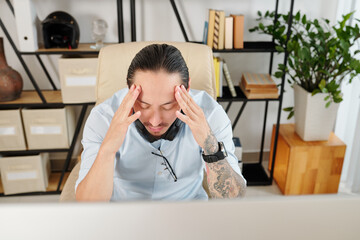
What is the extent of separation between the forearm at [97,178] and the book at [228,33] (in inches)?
46.8

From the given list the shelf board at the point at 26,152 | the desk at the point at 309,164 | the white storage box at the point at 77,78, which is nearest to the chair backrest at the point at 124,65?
the white storage box at the point at 77,78

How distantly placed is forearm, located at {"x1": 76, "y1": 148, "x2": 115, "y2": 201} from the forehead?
0.25 metres

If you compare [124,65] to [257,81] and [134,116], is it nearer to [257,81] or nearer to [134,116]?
[134,116]

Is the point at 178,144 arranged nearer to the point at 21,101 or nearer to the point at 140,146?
the point at 140,146

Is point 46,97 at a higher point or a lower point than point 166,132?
lower

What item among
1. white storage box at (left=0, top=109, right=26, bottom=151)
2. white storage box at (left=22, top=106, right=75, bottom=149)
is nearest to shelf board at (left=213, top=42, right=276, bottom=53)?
white storage box at (left=22, top=106, right=75, bottom=149)

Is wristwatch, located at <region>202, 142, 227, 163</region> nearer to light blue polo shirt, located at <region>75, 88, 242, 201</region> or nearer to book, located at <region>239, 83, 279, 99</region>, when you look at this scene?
light blue polo shirt, located at <region>75, 88, 242, 201</region>

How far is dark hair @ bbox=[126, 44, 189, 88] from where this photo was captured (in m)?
1.21

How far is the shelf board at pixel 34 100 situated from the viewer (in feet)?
7.08

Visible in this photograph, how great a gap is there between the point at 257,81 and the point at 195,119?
117 cm

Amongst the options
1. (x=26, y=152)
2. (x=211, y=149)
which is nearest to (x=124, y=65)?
(x=211, y=149)

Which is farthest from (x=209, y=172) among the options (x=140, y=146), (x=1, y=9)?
(x=1, y=9)

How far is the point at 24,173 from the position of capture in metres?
2.32

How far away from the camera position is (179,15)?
2.36 meters
